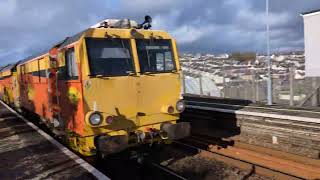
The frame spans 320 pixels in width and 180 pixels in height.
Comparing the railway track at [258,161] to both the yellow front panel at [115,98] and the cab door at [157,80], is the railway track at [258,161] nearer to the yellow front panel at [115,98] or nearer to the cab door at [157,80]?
the cab door at [157,80]

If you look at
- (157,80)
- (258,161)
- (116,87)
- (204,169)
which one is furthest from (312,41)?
(116,87)

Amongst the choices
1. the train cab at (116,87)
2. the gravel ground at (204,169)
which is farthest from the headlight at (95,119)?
the gravel ground at (204,169)

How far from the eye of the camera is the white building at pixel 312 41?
23.9m

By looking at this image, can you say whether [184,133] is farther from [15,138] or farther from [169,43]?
[15,138]

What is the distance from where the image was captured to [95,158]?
32.3ft

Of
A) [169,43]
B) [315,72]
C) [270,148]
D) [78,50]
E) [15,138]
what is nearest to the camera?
[78,50]

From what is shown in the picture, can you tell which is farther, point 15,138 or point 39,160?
point 15,138

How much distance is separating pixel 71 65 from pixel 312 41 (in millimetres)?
19437

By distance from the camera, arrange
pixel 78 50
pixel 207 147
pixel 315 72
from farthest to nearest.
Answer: pixel 315 72 → pixel 207 147 → pixel 78 50

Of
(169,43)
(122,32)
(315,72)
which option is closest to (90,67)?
(122,32)

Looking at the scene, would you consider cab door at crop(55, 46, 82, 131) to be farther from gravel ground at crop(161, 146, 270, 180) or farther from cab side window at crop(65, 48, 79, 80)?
gravel ground at crop(161, 146, 270, 180)

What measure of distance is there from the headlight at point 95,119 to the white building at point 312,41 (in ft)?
60.2

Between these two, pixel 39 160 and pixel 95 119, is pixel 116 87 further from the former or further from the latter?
pixel 39 160

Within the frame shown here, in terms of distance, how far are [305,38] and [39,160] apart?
2009 cm
